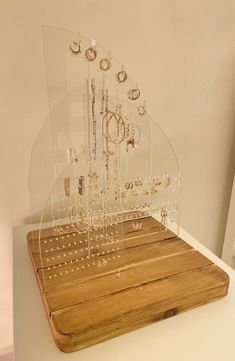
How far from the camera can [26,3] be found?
0.67 m

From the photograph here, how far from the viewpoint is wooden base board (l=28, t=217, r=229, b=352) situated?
46 cm

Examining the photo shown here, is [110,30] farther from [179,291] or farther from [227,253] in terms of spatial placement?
[227,253]

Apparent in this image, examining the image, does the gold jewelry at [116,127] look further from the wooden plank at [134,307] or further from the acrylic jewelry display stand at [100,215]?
the wooden plank at [134,307]

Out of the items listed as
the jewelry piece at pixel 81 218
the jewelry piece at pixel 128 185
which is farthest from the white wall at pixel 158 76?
the jewelry piece at pixel 128 185

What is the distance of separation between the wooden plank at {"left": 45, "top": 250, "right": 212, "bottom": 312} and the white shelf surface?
0.04m

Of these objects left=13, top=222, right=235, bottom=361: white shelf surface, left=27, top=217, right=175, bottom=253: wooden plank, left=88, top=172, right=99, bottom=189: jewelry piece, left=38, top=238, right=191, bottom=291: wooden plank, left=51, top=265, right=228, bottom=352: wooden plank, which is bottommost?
left=13, top=222, right=235, bottom=361: white shelf surface

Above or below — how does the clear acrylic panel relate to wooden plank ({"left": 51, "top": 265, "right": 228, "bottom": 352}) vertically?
above

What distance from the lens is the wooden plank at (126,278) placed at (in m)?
0.51

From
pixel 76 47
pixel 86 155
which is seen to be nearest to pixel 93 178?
pixel 86 155

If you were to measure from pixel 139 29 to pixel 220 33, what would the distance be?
0.28m

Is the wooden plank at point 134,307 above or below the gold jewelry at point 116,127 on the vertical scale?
below

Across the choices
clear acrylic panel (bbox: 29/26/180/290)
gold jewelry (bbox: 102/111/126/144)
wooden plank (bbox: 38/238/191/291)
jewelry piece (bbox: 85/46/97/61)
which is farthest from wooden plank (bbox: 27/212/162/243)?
jewelry piece (bbox: 85/46/97/61)

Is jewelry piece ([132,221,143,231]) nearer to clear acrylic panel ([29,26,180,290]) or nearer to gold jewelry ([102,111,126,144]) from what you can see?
clear acrylic panel ([29,26,180,290])

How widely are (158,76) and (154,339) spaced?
26.8 inches
